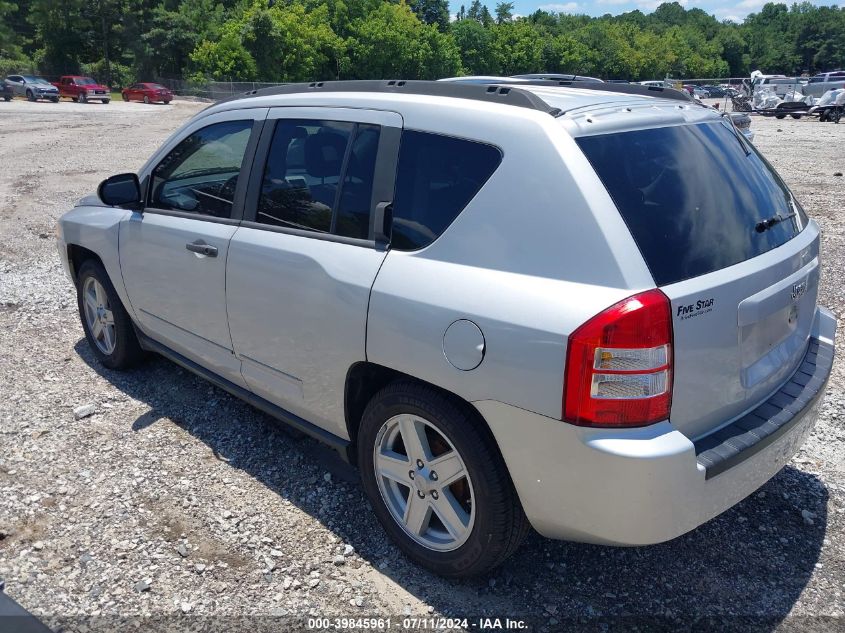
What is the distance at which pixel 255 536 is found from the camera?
330 cm

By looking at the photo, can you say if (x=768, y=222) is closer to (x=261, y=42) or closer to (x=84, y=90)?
(x=84, y=90)

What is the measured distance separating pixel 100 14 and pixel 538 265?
74477 millimetres

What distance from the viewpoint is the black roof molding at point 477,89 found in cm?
274

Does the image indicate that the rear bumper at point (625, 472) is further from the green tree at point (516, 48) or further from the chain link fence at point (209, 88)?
the green tree at point (516, 48)

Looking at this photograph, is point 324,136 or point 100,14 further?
point 100,14

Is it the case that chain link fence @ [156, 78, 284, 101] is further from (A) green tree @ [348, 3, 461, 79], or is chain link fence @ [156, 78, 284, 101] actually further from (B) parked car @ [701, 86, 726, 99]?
(B) parked car @ [701, 86, 726, 99]

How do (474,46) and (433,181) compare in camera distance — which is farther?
(474,46)

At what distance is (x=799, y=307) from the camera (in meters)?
3.00

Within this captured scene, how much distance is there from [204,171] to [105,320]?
5.25 ft

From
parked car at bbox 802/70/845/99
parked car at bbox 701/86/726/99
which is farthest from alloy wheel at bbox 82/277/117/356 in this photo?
parked car at bbox 701/86/726/99

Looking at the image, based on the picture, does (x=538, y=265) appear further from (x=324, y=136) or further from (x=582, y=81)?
(x=582, y=81)

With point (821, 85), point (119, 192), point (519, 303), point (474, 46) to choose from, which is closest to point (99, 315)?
point (119, 192)

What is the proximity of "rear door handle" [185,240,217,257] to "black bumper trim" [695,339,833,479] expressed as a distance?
2492mm

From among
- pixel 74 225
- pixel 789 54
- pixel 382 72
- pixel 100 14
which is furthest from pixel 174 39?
pixel 789 54
